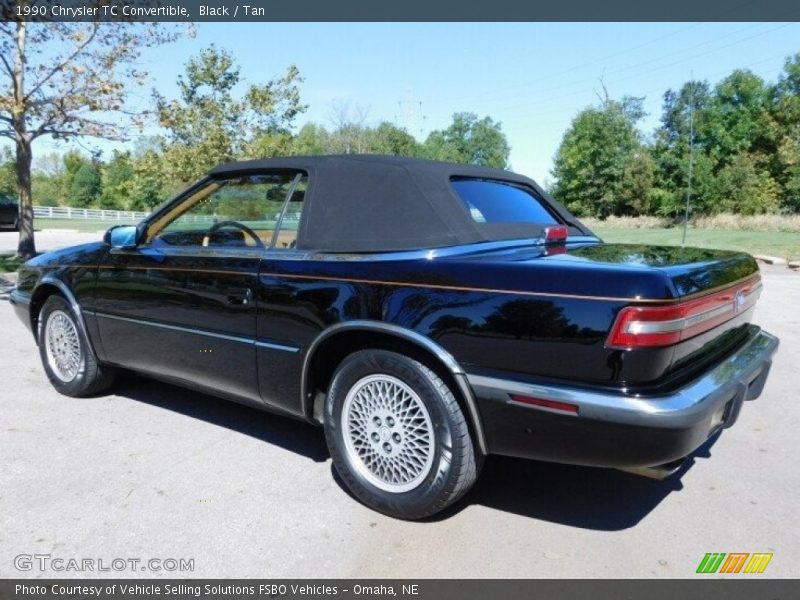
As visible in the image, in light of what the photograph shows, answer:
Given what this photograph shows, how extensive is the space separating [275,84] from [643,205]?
137ft

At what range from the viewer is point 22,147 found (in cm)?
1287

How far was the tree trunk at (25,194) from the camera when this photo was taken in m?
12.9

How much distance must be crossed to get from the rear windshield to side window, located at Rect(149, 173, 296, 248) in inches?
39.9

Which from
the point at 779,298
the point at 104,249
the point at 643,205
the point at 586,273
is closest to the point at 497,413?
the point at 586,273

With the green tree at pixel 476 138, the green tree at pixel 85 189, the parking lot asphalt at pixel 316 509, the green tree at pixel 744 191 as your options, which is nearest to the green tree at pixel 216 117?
the parking lot asphalt at pixel 316 509

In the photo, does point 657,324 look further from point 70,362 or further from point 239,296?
point 70,362

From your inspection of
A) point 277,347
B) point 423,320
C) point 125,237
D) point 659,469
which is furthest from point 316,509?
point 125,237

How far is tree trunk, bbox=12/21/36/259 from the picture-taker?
11953 millimetres

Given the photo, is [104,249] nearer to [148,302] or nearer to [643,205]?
[148,302]

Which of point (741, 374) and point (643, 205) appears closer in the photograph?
point (741, 374)

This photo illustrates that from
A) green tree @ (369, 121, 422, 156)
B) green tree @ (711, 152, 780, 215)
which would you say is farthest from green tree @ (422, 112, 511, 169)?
green tree @ (711, 152, 780, 215)

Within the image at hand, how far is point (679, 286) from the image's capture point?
8.08 feet

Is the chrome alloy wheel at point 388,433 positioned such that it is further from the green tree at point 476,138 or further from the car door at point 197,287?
the green tree at point 476,138
